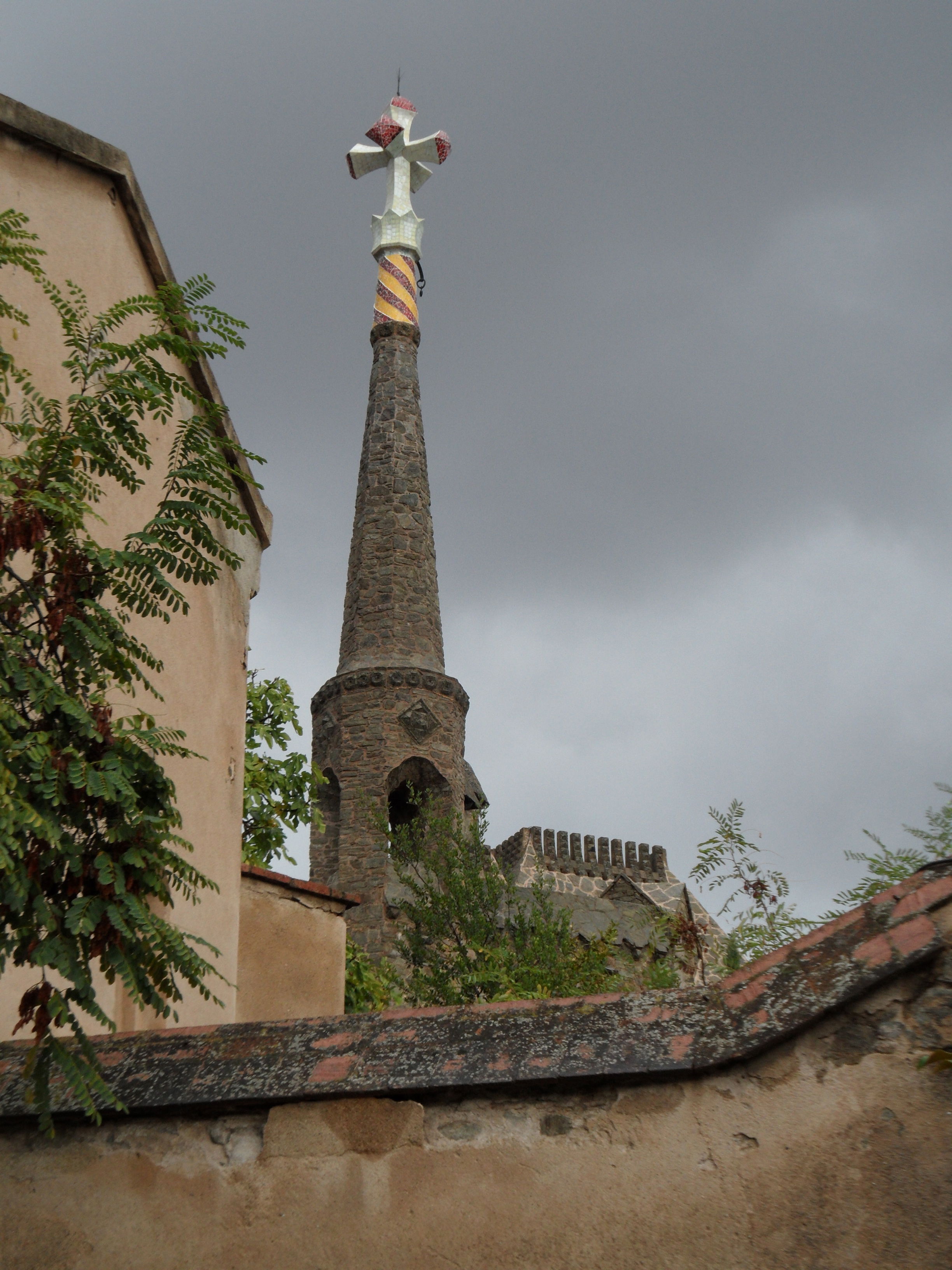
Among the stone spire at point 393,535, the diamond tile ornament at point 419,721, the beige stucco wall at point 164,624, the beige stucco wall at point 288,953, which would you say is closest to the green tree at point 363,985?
the beige stucco wall at point 288,953

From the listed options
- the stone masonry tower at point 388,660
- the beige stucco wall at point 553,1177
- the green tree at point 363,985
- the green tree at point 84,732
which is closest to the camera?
the beige stucco wall at point 553,1177

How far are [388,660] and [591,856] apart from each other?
1101cm

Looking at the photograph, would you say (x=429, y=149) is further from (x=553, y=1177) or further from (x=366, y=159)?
(x=553, y=1177)

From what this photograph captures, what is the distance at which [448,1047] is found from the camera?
347 centimetres

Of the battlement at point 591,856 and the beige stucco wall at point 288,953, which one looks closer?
the beige stucco wall at point 288,953

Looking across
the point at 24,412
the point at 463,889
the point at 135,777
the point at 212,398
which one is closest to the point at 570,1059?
the point at 135,777

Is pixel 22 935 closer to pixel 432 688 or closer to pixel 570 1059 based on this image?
pixel 570 1059

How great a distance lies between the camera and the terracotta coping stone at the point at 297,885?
8.52 meters

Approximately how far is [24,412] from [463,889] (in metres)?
11.6

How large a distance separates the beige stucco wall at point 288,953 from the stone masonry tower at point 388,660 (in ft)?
35.1

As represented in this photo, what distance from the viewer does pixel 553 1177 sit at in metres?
3.23

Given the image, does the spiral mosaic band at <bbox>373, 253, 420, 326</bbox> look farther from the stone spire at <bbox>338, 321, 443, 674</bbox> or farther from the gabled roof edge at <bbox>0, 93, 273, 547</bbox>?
the gabled roof edge at <bbox>0, 93, 273, 547</bbox>

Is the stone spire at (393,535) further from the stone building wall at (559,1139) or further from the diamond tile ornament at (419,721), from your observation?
the stone building wall at (559,1139)

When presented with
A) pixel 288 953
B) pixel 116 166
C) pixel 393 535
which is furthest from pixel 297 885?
pixel 393 535
